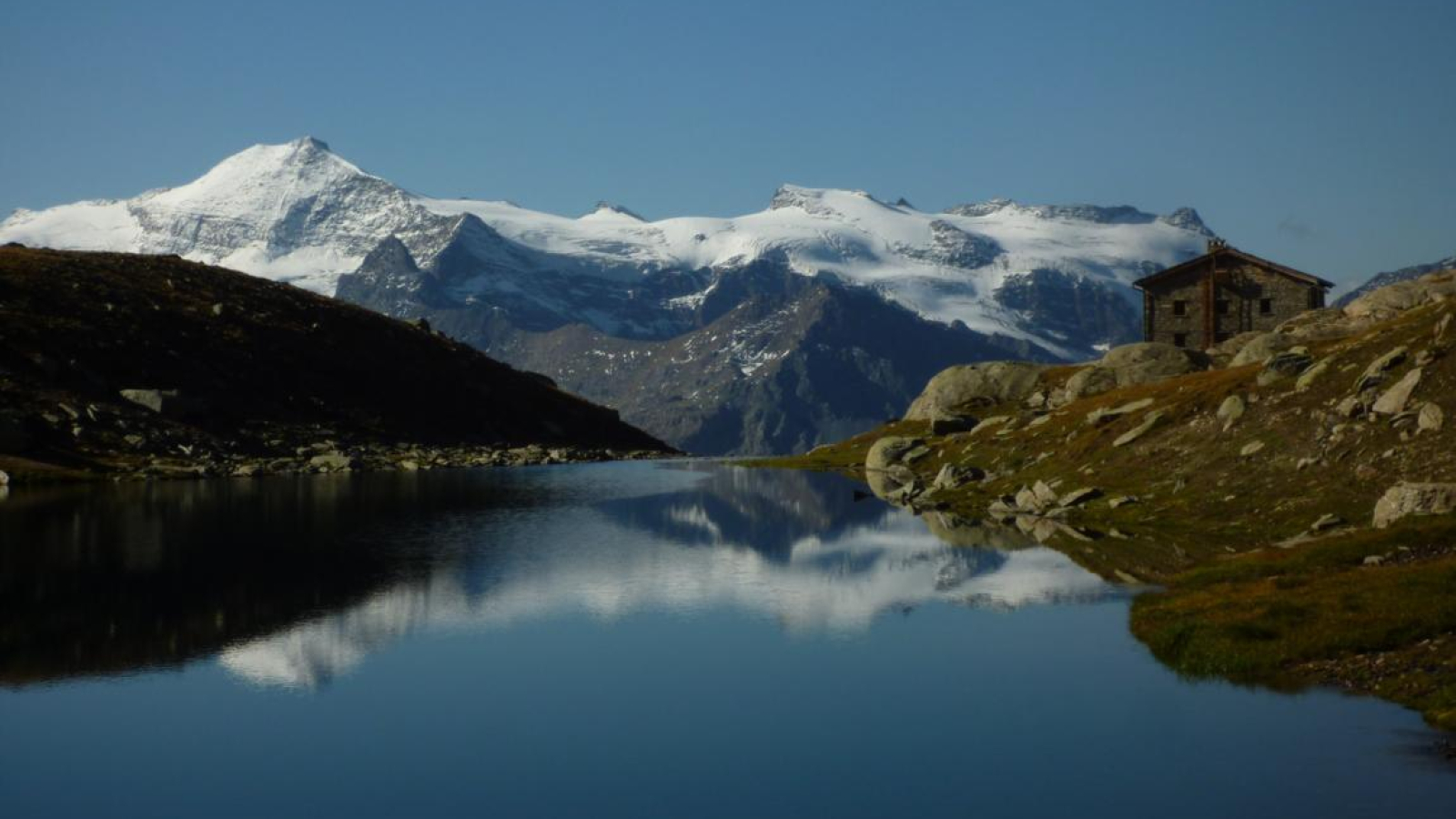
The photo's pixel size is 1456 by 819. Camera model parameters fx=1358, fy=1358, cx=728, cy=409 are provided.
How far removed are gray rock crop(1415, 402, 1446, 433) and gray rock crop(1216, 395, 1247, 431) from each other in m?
15.2

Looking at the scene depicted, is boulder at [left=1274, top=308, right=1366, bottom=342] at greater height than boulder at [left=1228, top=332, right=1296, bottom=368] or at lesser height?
greater

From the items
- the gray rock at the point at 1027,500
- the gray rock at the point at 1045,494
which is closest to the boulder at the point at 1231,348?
the gray rock at the point at 1027,500

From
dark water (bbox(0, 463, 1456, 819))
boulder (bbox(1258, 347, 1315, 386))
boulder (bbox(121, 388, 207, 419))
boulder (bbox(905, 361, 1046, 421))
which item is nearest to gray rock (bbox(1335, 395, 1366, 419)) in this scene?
boulder (bbox(1258, 347, 1315, 386))

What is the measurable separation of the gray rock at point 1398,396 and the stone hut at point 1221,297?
246ft

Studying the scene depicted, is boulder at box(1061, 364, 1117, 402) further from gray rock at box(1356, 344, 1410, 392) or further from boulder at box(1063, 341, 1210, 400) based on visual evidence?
gray rock at box(1356, 344, 1410, 392)

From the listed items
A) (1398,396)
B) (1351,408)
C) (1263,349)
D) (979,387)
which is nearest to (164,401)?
(979,387)

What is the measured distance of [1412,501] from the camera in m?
56.7

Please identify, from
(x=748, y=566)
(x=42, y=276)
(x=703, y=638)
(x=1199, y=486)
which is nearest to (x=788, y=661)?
(x=703, y=638)

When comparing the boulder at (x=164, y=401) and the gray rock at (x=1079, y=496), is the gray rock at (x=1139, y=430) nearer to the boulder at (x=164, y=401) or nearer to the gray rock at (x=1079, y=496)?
the gray rock at (x=1079, y=496)

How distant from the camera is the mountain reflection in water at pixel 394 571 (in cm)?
5250

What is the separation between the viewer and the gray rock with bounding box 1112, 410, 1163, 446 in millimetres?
91938

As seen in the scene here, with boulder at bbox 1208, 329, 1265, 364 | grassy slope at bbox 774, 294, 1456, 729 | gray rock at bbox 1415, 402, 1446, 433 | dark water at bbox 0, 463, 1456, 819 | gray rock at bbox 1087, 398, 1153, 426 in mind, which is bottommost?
dark water at bbox 0, 463, 1456, 819

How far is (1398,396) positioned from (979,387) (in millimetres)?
93062

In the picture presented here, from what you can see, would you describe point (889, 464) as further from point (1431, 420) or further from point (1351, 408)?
point (1431, 420)
